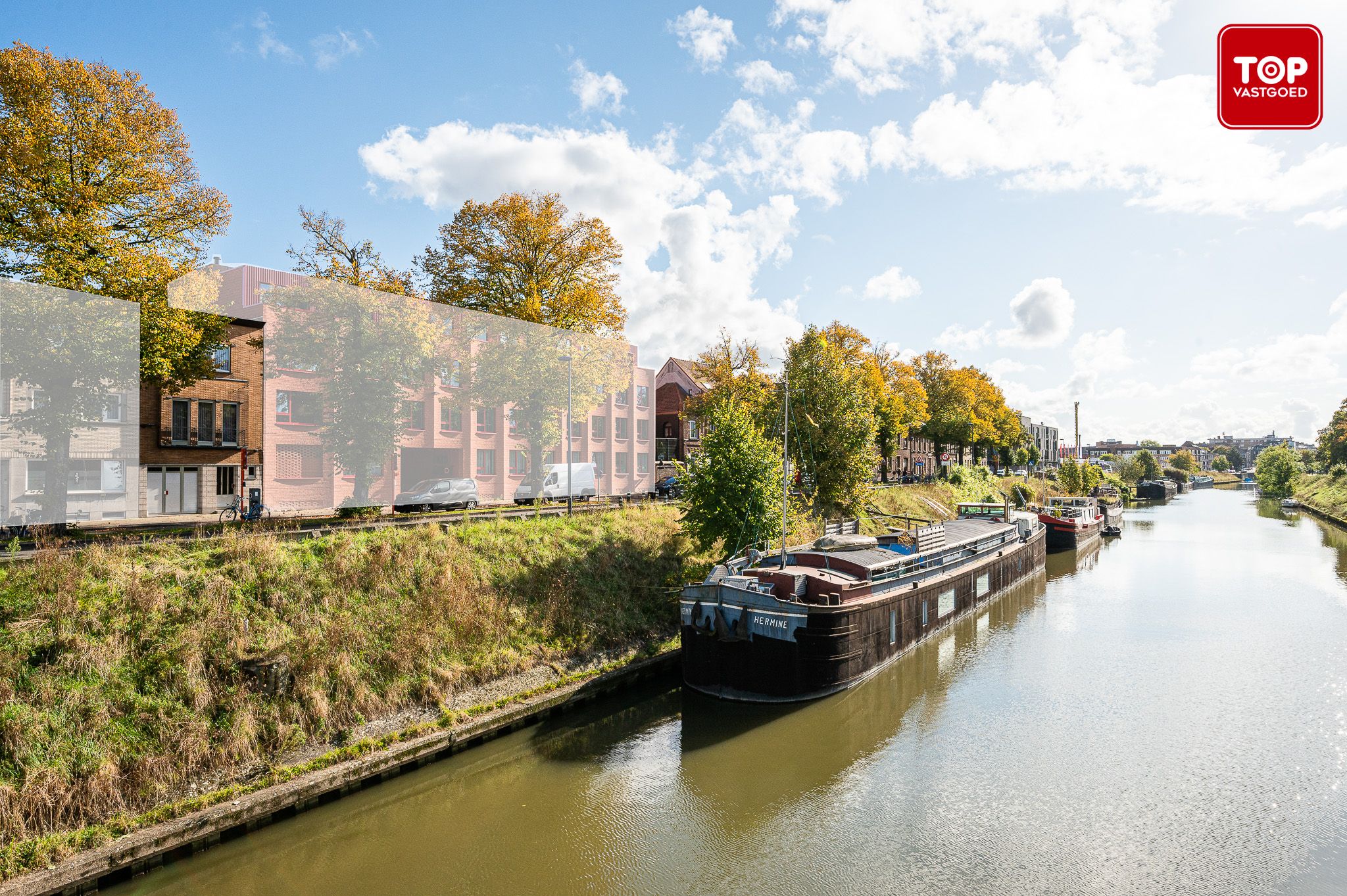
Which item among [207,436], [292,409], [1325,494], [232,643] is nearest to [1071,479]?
[1325,494]

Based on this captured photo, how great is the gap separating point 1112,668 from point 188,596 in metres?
28.2

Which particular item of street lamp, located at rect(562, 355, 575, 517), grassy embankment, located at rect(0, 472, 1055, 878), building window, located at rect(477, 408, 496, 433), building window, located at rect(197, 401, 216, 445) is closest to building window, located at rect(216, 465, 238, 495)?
building window, located at rect(197, 401, 216, 445)

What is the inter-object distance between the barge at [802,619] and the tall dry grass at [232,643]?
4.00 m

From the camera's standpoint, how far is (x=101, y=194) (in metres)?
21.9

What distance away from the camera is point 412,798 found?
1461cm

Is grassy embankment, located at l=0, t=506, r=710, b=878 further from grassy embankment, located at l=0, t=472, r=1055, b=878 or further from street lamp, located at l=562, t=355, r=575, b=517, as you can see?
street lamp, located at l=562, t=355, r=575, b=517

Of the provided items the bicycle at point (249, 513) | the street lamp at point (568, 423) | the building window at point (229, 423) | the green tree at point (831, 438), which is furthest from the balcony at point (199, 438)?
the green tree at point (831, 438)

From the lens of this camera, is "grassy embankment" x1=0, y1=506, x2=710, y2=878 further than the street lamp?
No

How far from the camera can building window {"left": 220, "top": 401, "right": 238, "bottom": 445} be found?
35.2m

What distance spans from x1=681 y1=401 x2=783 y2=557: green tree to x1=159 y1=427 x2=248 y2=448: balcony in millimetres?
24239

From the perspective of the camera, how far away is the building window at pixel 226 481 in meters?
35.5

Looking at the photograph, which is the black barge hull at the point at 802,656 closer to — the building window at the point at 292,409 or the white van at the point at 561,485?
the white van at the point at 561,485

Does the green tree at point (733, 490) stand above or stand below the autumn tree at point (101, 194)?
below

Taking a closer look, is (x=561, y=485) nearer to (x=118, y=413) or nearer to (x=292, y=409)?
(x=292, y=409)
